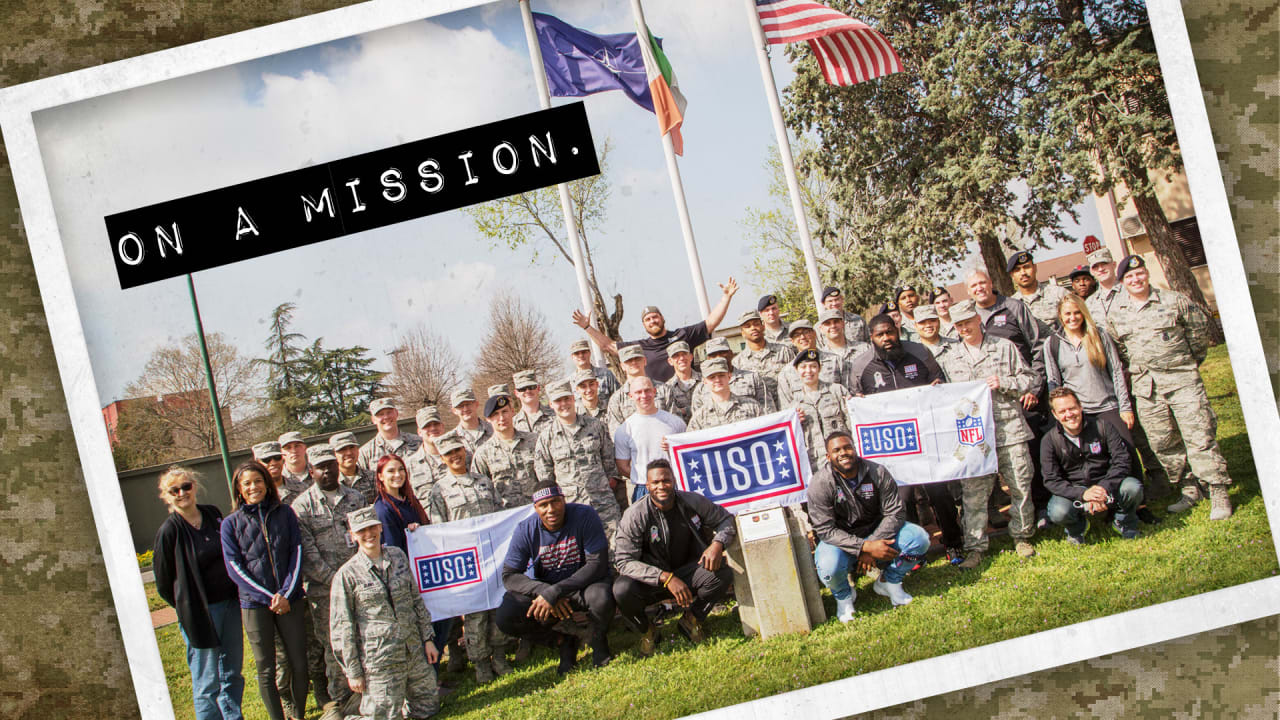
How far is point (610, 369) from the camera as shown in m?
5.79

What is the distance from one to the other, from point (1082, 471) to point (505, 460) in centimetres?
398

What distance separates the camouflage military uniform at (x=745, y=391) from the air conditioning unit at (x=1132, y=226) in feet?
12.1

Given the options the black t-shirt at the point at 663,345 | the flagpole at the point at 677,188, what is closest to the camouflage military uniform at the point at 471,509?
the black t-shirt at the point at 663,345

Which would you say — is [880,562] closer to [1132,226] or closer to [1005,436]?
[1005,436]

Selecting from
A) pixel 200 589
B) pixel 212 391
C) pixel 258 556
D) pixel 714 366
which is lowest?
pixel 200 589

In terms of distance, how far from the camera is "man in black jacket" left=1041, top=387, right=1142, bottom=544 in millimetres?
4980

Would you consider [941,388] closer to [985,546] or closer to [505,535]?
[985,546]

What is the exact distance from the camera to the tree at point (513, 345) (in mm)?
5555

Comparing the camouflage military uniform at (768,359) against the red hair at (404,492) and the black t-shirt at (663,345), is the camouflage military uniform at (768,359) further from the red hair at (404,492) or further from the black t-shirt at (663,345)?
the red hair at (404,492)

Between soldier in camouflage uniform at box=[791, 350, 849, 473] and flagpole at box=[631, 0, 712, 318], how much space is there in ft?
3.46

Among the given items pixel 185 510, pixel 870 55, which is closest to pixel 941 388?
pixel 870 55

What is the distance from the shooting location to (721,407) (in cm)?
524

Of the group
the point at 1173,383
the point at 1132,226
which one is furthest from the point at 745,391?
the point at 1132,226

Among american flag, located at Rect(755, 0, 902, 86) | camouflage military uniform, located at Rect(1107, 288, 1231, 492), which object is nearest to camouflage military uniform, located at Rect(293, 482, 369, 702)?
american flag, located at Rect(755, 0, 902, 86)
